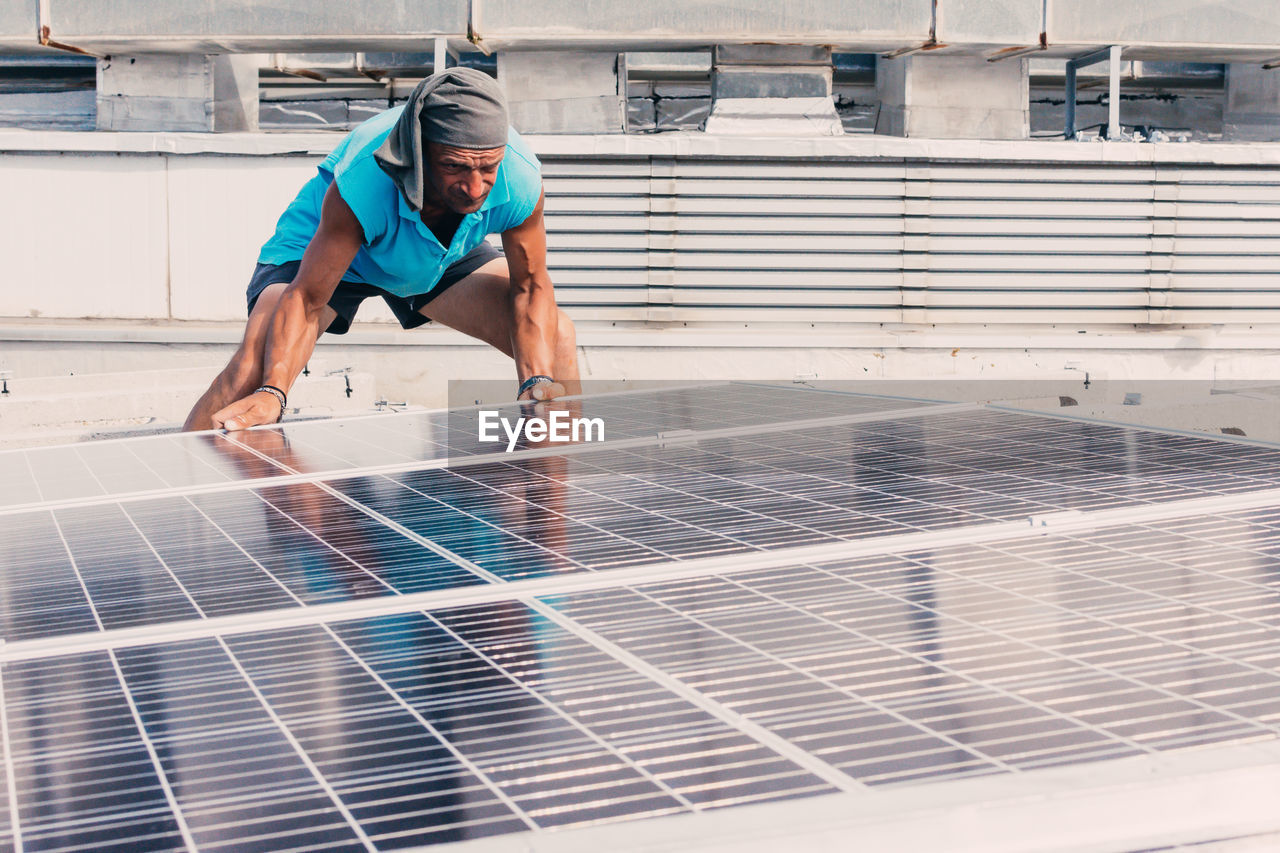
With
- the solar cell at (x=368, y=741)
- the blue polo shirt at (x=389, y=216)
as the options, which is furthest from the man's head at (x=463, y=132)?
the solar cell at (x=368, y=741)

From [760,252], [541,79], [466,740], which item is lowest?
[466,740]

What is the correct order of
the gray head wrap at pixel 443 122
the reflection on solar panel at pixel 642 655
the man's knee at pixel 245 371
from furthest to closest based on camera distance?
the man's knee at pixel 245 371 → the gray head wrap at pixel 443 122 → the reflection on solar panel at pixel 642 655

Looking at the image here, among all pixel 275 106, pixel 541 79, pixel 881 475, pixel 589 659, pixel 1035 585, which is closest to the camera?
pixel 589 659

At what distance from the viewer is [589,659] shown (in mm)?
1931

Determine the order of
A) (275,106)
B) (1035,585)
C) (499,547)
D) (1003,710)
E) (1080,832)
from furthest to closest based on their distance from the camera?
(275,106) → (499,547) → (1035,585) → (1003,710) → (1080,832)

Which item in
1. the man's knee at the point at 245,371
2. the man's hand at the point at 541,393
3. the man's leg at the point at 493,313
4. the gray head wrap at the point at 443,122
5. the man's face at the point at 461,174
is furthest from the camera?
the man's leg at the point at 493,313

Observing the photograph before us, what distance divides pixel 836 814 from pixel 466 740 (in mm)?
508

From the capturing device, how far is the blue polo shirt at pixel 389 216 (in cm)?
502

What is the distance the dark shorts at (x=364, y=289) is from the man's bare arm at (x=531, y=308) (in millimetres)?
446

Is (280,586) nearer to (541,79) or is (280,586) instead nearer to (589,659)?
(589,659)

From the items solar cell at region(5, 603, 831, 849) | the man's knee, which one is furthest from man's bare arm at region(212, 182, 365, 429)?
solar cell at region(5, 603, 831, 849)

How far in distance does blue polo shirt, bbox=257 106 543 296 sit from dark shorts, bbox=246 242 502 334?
0.06 metres

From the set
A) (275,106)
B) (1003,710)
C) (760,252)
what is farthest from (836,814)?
(275,106)

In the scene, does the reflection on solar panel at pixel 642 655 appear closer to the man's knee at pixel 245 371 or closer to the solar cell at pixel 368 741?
the solar cell at pixel 368 741
